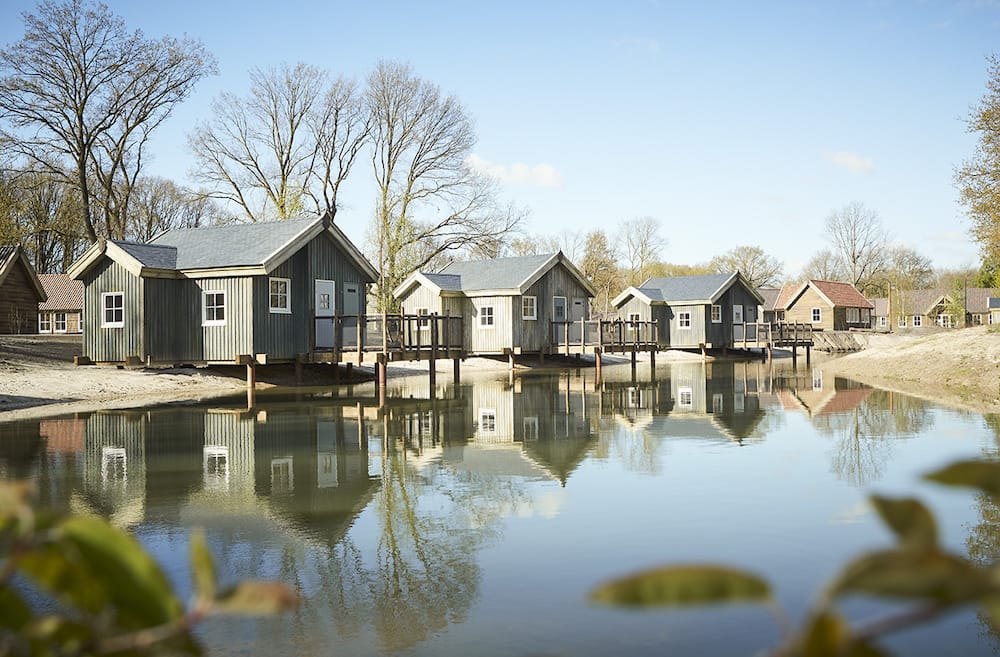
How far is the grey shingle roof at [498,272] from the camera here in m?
39.9

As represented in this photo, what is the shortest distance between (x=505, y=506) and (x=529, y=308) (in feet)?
98.0

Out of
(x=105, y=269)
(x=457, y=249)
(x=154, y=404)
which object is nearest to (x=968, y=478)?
(x=154, y=404)

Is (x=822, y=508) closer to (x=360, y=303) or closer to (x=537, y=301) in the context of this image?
(x=360, y=303)

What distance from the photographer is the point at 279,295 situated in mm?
27828

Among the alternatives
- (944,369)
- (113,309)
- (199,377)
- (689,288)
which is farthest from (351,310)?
(689,288)

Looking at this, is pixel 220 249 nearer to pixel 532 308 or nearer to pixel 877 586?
pixel 532 308

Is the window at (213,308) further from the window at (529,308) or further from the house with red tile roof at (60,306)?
the house with red tile roof at (60,306)

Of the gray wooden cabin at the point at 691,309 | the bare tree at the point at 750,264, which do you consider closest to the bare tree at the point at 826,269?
the bare tree at the point at 750,264

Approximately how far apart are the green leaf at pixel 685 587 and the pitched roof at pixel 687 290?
50.8 meters

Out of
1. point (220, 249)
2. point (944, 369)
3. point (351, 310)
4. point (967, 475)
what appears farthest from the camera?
point (351, 310)

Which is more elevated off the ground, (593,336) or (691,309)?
(691,309)

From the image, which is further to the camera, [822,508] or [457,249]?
[457,249]

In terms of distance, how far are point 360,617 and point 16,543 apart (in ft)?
19.3

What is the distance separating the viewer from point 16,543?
107cm
